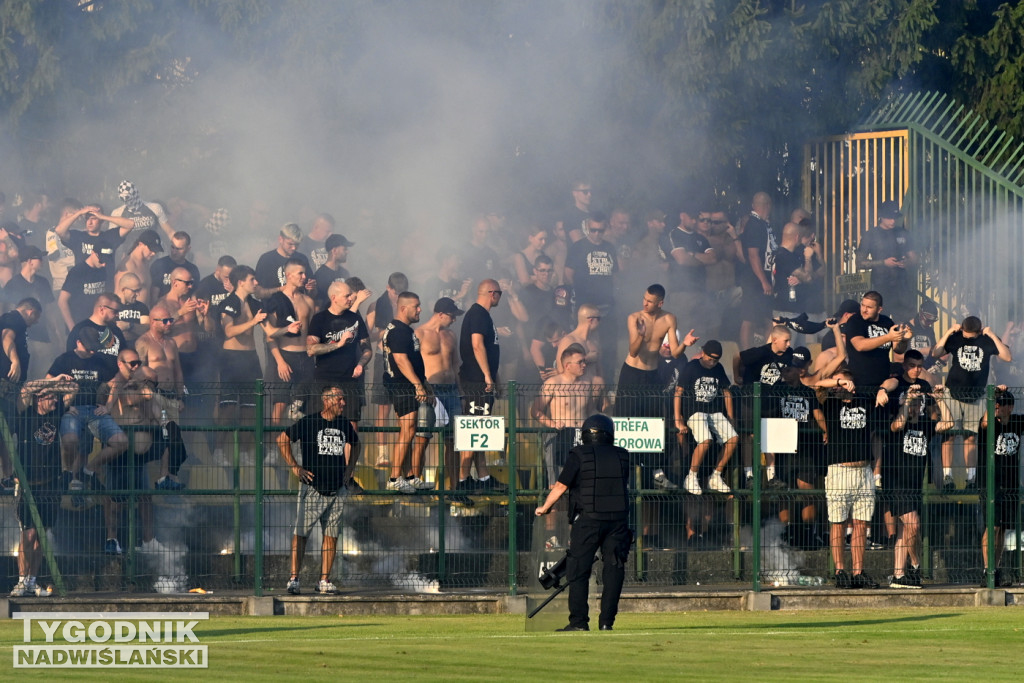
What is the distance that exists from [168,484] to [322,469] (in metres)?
1.36

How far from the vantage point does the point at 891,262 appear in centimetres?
2134

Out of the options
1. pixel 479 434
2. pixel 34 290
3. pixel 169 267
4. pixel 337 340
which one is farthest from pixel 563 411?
pixel 34 290

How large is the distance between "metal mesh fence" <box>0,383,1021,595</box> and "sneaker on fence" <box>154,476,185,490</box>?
0.5 inches

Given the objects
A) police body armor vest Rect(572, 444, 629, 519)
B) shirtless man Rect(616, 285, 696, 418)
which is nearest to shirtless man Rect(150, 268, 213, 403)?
shirtless man Rect(616, 285, 696, 418)

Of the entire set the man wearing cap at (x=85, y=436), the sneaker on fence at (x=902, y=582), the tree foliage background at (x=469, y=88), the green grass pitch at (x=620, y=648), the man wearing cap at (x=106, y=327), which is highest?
the tree foliage background at (x=469, y=88)

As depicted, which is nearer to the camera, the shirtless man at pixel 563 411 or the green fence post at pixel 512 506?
the green fence post at pixel 512 506

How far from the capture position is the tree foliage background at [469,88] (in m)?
22.5

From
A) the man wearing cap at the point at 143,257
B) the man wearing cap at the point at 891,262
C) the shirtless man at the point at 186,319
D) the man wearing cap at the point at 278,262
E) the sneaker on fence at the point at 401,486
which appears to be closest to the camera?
the sneaker on fence at the point at 401,486

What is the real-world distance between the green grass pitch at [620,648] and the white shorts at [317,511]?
847 mm

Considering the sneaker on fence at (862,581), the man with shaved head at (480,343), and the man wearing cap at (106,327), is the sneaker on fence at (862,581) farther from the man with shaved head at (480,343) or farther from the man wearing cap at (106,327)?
the man wearing cap at (106,327)

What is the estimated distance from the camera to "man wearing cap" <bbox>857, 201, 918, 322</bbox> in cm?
2134

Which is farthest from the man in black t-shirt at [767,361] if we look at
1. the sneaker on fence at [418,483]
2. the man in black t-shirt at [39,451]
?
the man in black t-shirt at [39,451]

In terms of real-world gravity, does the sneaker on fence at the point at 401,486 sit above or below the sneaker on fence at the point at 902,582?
above

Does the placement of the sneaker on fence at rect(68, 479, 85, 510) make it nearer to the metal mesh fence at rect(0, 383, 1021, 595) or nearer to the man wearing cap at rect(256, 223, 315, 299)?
the metal mesh fence at rect(0, 383, 1021, 595)
